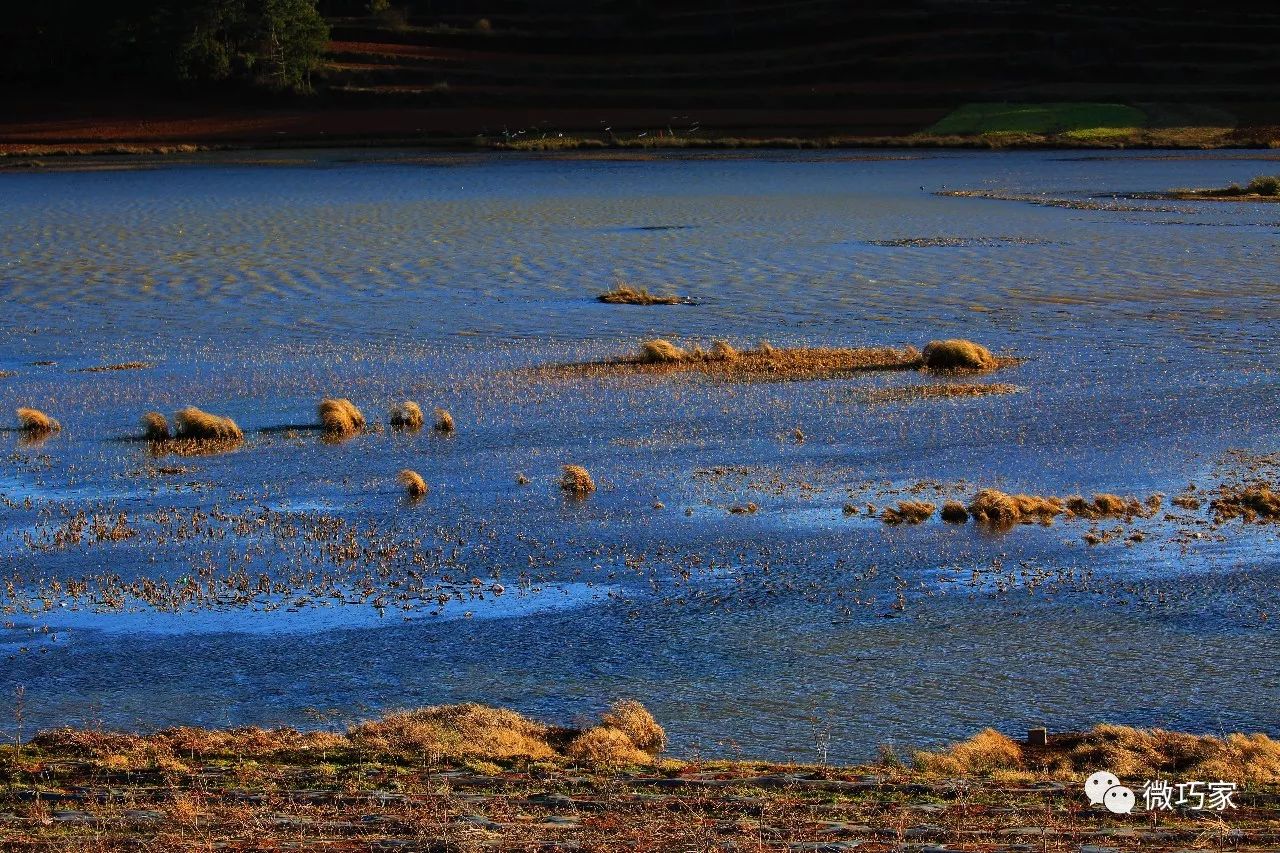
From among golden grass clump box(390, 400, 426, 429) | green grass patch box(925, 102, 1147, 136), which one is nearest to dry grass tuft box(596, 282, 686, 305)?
golden grass clump box(390, 400, 426, 429)

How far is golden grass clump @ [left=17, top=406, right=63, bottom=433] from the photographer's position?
2875 centimetres

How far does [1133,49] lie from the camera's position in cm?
11325

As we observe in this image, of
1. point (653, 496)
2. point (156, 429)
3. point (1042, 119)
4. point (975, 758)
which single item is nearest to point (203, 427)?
point (156, 429)

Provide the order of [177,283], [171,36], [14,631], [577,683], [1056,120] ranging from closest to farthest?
[577,683], [14,631], [177,283], [1056,120], [171,36]

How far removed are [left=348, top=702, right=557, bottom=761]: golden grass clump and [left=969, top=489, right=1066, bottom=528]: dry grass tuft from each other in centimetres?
883

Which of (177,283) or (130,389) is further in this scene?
(177,283)

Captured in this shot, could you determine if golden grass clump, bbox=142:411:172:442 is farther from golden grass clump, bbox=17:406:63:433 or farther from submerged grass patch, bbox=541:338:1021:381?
submerged grass patch, bbox=541:338:1021:381

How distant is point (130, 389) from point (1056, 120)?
80795 millimetres

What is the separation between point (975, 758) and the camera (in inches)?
538

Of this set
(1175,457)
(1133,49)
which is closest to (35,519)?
(1175,457)

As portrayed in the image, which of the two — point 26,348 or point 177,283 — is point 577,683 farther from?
point 177,283

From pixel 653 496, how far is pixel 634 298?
21.7 meters

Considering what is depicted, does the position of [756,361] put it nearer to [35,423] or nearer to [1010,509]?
[1010,509]

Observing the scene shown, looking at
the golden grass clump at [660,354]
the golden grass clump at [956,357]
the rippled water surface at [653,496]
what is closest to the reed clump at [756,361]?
the golden grass clump at [660,354]
